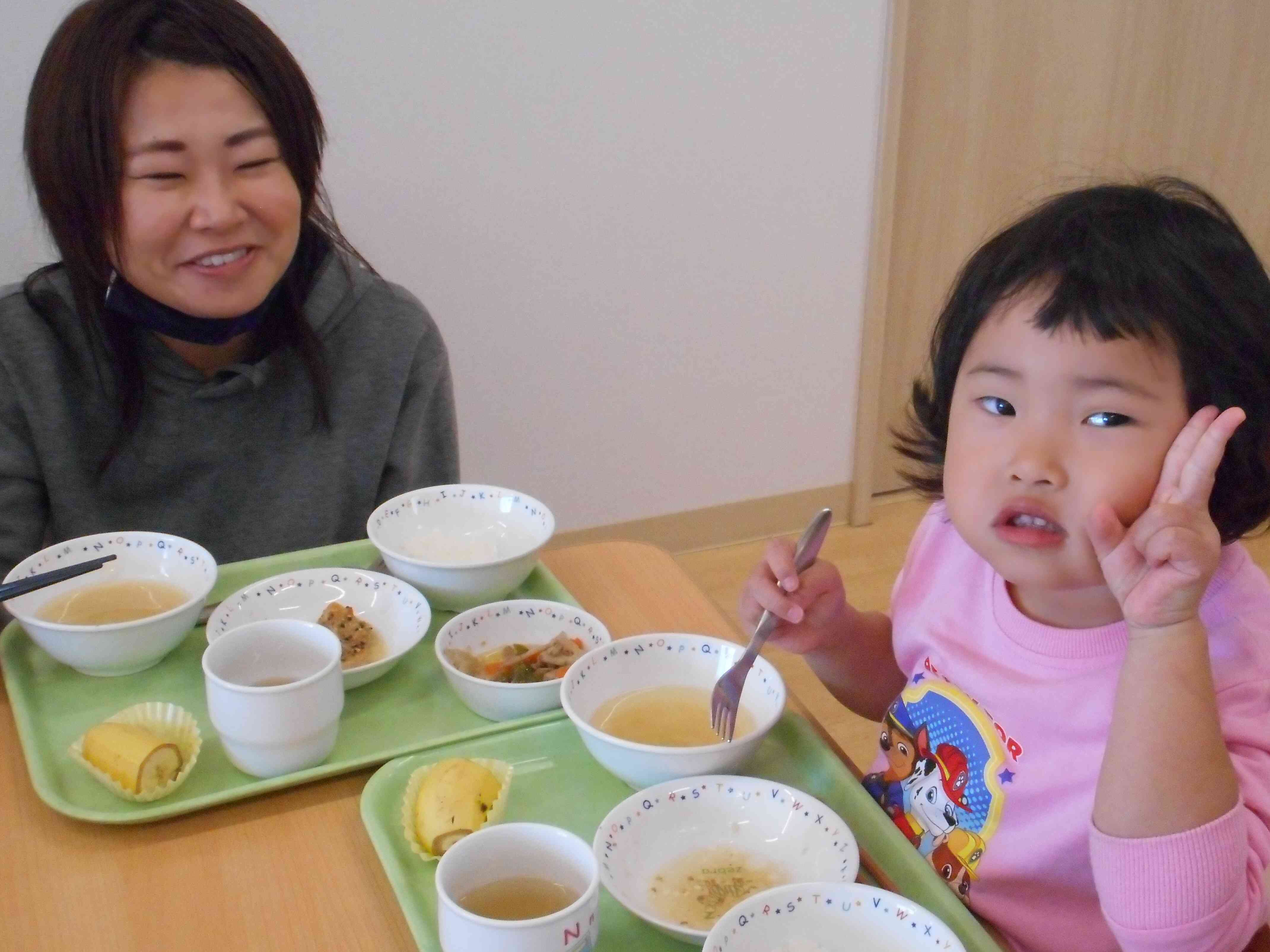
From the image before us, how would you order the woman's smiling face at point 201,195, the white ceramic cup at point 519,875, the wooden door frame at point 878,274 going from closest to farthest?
1. the white ceramic cup at point 519,875
2. the woman's smiling face at point 201,195
3. the wooden door frame at point 878,274

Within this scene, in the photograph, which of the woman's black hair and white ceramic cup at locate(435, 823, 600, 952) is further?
the woman's black hair

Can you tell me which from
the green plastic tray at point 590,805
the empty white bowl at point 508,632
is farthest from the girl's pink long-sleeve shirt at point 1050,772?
the empty white bowl at point 508,632

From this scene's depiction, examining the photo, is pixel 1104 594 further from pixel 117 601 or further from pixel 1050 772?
pixel 117 601

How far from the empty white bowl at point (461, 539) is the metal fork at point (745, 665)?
260mm

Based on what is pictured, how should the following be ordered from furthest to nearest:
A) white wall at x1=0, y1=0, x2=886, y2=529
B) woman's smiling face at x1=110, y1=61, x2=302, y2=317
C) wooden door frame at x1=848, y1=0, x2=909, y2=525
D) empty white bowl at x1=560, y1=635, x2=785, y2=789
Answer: wooden door frame at x1=848, y1=0, x2=909, y2=525 < white wall at x1=0, y1=0, x2=886, y2=529 < woman's smiling face at x1=110, y1=61, x2=302, y2=317 < empty white bowl at x1=560, y1=635, x2=785, y2=789

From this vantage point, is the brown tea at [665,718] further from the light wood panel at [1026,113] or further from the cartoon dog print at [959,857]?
the light wood panel at [1026,113]

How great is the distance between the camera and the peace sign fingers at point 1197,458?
28.3 inches

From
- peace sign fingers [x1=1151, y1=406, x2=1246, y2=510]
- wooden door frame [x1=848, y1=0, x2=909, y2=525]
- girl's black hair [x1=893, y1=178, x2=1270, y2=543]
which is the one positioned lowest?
wooden door frame [x1=848, y1=0, x2=909, y2=525]

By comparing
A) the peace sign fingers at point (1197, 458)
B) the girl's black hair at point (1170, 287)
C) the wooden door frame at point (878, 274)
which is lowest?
the wooden door frame at point (878, 274)

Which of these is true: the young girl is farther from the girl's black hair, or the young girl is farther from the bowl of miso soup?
the bowl of miso soup

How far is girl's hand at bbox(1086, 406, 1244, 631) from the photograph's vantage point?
71cm

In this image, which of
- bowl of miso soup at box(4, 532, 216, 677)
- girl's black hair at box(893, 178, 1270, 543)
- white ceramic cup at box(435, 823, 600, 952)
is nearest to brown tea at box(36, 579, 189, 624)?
bowl of miso soup at box(4, 532, 216, 677)

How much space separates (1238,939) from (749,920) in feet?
1.09

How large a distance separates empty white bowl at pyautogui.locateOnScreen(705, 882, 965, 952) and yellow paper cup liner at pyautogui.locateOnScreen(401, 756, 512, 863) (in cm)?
21
